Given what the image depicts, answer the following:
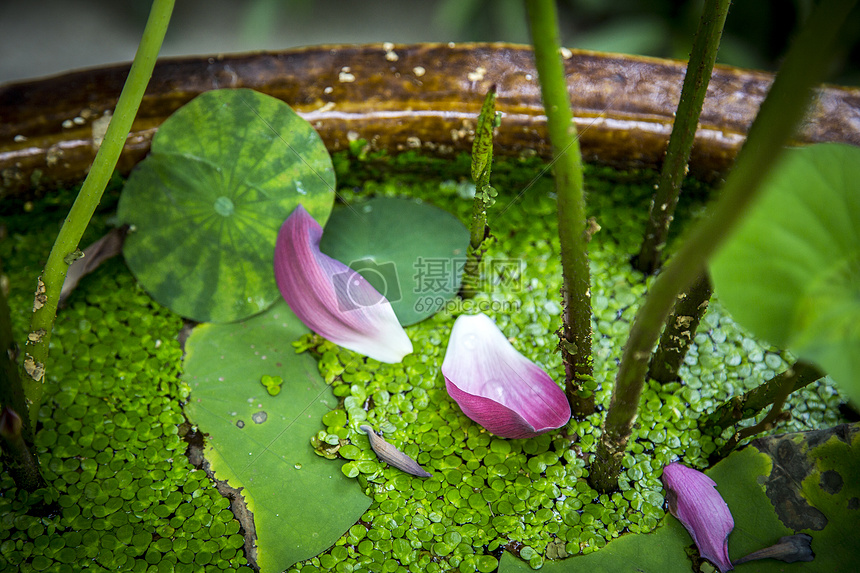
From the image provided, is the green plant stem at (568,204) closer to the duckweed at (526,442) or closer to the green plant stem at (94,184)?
the duckweed at (526,442)

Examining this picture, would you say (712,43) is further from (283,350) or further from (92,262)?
(92,262)

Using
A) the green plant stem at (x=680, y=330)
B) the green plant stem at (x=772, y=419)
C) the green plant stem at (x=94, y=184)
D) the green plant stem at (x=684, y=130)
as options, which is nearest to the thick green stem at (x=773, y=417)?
the green plant stem at (x=772, y=419)

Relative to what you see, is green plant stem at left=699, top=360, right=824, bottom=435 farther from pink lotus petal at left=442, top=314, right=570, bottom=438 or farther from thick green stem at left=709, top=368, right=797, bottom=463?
pink lotus petal at left=442, top=314, right=570, bottom=438

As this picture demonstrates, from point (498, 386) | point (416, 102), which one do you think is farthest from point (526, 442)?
point (416, 102)

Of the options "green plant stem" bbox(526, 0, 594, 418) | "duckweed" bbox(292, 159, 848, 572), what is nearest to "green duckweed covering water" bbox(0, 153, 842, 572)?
"duckweed" bbox(292, 159, 848, 572)

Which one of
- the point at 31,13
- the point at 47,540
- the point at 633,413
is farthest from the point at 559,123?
the point at 31,13

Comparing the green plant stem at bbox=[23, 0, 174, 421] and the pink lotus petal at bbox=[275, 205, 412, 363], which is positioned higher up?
the green plant stem at bbox=[23, 0, 174, 421]
